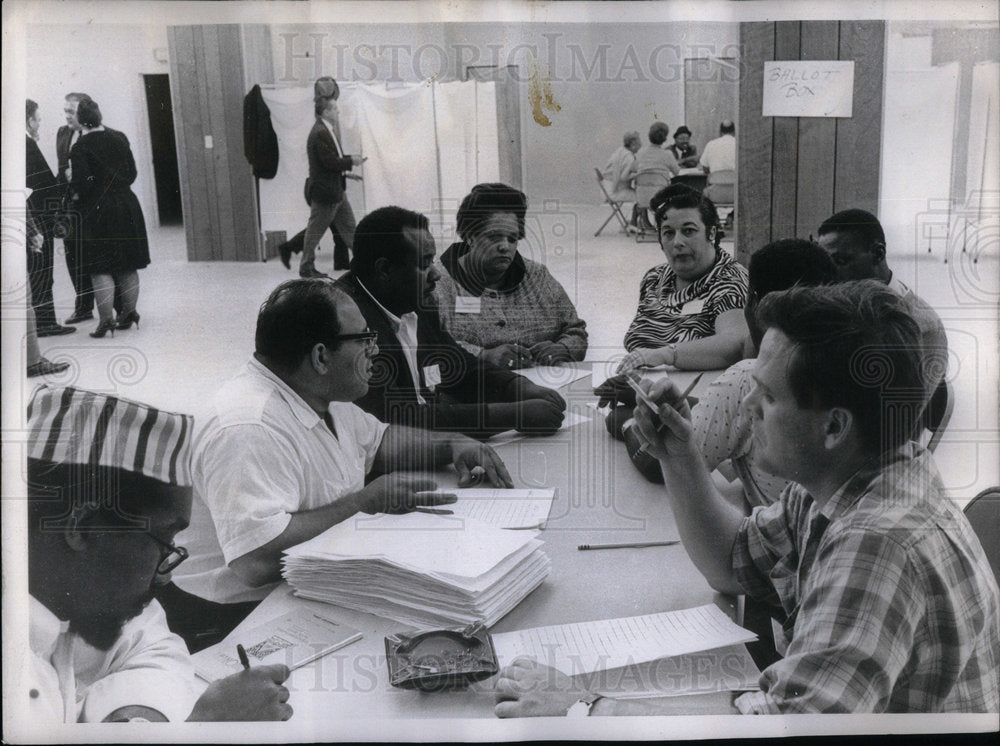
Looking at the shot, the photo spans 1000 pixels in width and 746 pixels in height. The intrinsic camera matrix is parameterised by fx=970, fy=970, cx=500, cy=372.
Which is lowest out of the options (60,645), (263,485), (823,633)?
(60,645)

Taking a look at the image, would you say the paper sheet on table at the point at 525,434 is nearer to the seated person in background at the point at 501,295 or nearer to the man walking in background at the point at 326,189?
the seated person in background at the point at 501,295

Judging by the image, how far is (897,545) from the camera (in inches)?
65.8

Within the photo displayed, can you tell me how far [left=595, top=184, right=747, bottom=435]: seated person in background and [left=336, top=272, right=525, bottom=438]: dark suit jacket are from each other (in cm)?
31

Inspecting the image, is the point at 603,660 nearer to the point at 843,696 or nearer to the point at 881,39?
the point at 843,696

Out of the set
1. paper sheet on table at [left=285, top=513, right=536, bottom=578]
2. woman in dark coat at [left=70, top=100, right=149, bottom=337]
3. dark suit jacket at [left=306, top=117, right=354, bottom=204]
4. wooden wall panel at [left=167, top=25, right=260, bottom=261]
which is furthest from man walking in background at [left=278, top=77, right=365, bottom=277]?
paper sheet on table at [left=285, top=513, right=536, bottom=578]

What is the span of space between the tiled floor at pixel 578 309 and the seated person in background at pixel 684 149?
20 cm

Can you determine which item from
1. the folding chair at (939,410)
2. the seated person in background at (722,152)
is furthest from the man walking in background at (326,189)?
the folding chair at (939,410)

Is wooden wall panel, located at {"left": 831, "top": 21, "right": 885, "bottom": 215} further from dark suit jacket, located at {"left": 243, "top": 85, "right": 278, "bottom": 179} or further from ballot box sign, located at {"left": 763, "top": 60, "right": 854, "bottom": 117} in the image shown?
dark suit jacket, located at {"left": 243, "top": 85, "right": 278, "bottom": 179}

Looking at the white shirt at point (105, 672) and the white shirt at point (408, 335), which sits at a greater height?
the white shirt at point (408, 335)

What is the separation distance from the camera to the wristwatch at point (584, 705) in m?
2.06

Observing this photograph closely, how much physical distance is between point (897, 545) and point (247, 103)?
1.65 m

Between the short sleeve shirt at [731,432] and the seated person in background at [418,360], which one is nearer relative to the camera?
the short sleeve shirt at [731,432]

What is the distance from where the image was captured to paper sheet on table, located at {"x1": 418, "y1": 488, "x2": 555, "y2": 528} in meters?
2.17

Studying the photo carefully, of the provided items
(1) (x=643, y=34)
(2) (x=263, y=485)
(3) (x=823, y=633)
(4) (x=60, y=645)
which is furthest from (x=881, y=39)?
(4) (x=60, y=645)
